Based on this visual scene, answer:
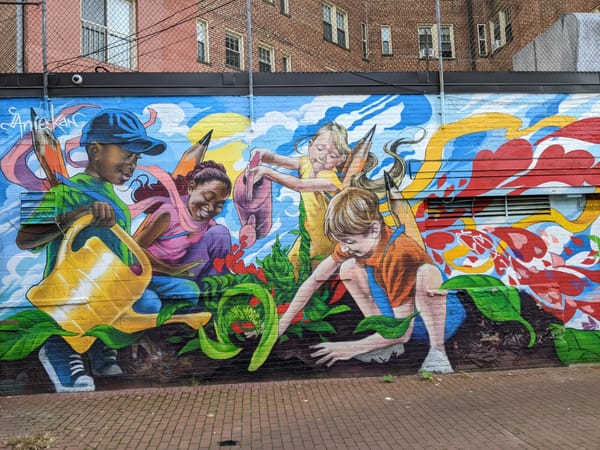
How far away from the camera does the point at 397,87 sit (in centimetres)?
737

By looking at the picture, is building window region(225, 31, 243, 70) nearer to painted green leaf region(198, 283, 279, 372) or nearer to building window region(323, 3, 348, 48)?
building window region(323, 3, 348, 48)

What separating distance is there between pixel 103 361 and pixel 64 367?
51 cm

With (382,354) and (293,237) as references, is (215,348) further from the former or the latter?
(382,354)

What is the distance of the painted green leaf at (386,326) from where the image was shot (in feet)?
23.0

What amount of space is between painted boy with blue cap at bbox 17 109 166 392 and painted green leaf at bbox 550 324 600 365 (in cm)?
640

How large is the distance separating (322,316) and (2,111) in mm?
5372

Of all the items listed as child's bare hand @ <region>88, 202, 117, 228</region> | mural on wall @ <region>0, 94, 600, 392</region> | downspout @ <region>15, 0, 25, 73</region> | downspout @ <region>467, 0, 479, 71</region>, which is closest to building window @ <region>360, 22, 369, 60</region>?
downspout @ <region>467, 0, 479, 71</region>

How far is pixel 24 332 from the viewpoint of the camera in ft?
21.6

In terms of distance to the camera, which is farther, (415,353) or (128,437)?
(415,353)

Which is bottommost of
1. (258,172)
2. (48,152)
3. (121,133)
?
(258,172)

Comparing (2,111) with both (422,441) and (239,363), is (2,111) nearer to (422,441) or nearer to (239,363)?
(239,363)

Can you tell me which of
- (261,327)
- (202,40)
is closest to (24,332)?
(261,327)

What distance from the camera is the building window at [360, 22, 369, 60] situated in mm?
21438

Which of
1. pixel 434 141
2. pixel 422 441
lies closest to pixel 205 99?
pixel 434 141
